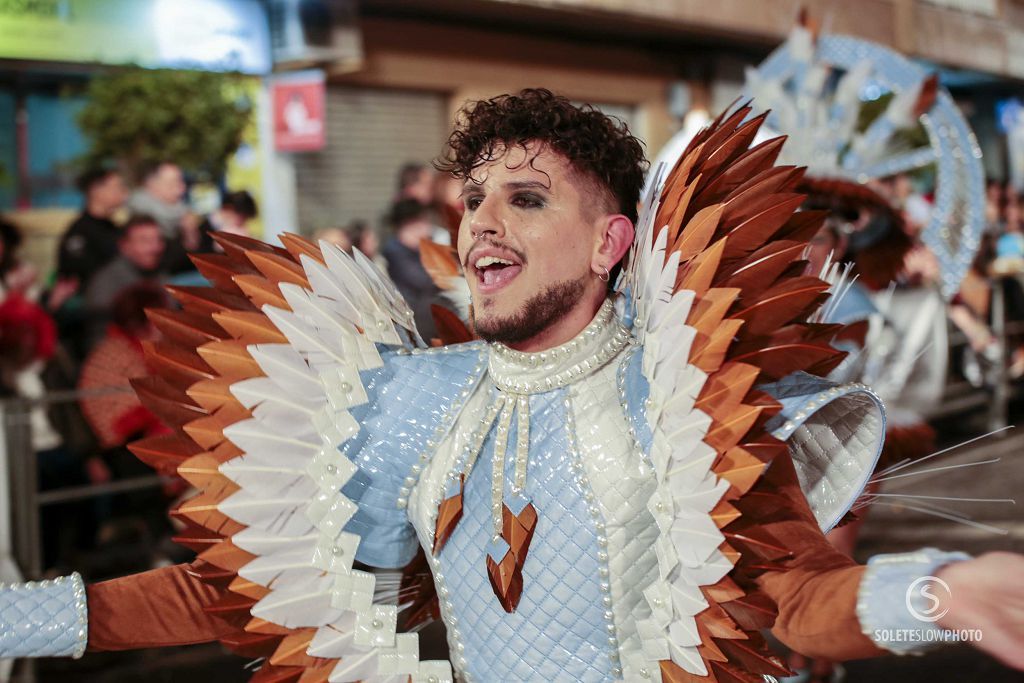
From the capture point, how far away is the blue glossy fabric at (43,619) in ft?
6.48

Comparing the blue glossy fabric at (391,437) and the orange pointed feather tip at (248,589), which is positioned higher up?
the blue glossy fabric at (391,437)

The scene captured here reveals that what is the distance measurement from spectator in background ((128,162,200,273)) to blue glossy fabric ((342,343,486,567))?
159 inches

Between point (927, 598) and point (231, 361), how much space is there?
128 centimetres

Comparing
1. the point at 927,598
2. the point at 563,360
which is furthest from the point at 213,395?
the point at 927,598

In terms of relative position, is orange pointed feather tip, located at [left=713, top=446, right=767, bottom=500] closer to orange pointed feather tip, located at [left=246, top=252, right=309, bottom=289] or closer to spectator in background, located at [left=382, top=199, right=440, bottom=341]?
orange pointed feather tip, located at [left=246, top=252, right=309, bottom=289]

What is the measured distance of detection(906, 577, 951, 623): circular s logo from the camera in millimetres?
1459

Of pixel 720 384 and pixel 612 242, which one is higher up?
pixel 612 242

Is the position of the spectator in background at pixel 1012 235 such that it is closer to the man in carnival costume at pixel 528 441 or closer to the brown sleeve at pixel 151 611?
the man in carnival costume at pixel 528 441

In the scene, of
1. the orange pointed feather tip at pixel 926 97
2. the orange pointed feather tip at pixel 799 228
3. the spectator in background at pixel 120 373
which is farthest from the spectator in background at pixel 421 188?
the orange pointed feather tip at pixel 799 228

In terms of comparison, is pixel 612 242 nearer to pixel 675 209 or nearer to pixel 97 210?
pixel 675 209

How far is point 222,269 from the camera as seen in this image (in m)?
2.28

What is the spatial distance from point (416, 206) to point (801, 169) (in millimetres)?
4513

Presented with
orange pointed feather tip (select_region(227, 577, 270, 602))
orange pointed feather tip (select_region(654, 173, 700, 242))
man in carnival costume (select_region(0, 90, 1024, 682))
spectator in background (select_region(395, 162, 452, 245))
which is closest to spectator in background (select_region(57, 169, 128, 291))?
spectator in background (select_region(395, 162, 452, 245))

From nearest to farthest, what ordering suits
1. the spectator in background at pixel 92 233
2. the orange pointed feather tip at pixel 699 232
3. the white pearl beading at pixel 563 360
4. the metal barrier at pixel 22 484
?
1. the orange pointed feather tip at pixel 699 232
2. the white pearl beading at pixel 563 360
3. the metal barrier at pixel 22 484
4. the spectator in background at pixel 92 233
